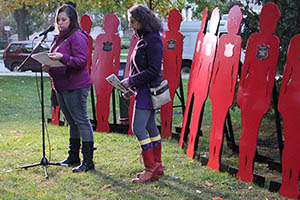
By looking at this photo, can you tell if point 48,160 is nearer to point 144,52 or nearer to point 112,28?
point 144,52

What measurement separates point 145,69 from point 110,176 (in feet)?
4.29

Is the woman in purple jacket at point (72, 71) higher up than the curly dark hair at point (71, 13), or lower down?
lower down

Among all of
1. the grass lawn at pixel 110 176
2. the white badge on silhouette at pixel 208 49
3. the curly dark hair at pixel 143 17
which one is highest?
the curly dark hair at pixel 143 17

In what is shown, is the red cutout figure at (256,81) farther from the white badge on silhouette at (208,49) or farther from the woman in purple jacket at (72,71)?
the woman in purple jacket at (72,71)

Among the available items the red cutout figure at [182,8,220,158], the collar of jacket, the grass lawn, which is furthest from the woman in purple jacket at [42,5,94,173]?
the red cutout figure at [182,8,220,158]

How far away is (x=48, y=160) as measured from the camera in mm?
5211

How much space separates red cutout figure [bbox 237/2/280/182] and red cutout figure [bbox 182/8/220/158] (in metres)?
0.73

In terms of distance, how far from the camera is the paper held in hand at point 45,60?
4163 millimetres

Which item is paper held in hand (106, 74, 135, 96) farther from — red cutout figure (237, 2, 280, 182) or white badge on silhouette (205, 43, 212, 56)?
white badge on silhouette (205, 43, 212, 56)

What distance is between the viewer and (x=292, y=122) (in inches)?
158

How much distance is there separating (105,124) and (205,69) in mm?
Result: 2389

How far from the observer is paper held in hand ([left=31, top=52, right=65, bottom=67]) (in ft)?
13.7

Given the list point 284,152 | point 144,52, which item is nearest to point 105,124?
point 144,52

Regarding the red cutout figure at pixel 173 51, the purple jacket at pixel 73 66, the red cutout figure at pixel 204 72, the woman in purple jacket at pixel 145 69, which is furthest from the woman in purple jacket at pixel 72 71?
the red cutout figure at pixel 173 51
